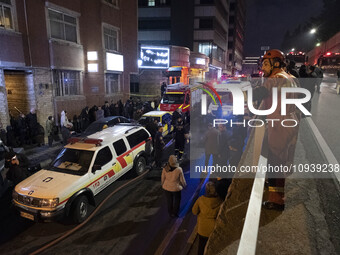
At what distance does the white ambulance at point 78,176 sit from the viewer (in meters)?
6.16

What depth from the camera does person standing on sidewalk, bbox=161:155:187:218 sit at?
656 centimetres

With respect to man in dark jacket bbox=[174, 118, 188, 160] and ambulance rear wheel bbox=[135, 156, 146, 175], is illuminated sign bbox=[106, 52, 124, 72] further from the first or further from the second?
ambulance rear wheel bbox=[135, 156, 146, 175]

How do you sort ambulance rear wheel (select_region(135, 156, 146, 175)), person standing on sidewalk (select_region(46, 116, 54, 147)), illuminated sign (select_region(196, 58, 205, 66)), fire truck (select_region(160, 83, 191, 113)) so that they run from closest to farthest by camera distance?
ambulance rear wheel (select_region(135, 156, 146, 175)), person standing on sidewalk (select_region(46, 116, 54, 147)), fire truck (select_region(160, 83, 191, 113)), illuminated sign (select_region(196, 58, 205, 66))

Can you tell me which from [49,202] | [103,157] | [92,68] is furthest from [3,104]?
[49,202]

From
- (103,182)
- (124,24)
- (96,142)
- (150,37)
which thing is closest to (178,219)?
(103,182)

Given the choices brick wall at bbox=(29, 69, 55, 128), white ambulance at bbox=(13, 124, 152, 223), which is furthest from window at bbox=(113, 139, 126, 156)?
brick wall at bbox=(29, 69, 55, 128)

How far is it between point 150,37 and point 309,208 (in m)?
47.2

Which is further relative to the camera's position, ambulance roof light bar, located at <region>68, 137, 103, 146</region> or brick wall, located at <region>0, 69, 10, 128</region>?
brick wall, located at <region>0, 69, 10, 128</region>

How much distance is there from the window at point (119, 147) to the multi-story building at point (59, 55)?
8055 millimetres

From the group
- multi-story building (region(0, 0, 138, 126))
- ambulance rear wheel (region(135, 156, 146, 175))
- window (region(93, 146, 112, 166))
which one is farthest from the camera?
multi-story building (region(0, 0, 138, 126))

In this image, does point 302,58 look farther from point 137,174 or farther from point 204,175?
point 137,174

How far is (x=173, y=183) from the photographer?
6.55 m

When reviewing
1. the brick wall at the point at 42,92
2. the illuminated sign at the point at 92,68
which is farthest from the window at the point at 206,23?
the brick wall at the point at 42,92

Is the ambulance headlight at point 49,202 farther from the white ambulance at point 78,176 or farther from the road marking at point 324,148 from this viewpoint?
the road marking at point 324,148
